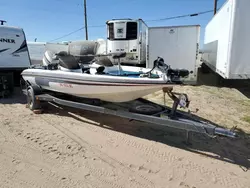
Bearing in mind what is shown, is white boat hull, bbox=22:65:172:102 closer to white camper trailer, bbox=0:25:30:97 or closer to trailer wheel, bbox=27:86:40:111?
trailer wheel, bbox=27:86:40:111

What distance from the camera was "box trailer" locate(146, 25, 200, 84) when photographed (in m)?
10.0

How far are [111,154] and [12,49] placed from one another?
6435 mm

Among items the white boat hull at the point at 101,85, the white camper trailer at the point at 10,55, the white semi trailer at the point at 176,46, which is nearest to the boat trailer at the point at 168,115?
the white boat hull at the point at 101,85

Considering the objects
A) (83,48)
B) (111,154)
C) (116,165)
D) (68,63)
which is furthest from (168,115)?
(83,48)

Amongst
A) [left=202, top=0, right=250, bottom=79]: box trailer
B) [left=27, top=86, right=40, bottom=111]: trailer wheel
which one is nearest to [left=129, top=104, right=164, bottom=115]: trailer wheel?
[left=27, top=86, right=40, bottom=111]: trailer wheel

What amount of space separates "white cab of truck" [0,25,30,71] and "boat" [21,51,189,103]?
218cm

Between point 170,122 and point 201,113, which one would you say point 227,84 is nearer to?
point 201,113

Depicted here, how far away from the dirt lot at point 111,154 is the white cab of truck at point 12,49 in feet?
10.1

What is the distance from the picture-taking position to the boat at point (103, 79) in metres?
3.99

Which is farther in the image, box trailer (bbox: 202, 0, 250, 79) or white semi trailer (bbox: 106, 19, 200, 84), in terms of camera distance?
white semi trailer (bbox: 106, 19, 200, 84)

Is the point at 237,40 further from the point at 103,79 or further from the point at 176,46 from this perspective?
the point at 103,79

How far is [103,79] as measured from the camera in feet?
14.7

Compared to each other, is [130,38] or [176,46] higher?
[130,38]

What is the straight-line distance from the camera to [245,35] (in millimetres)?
6812
